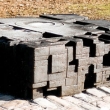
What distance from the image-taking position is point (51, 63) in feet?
20.4

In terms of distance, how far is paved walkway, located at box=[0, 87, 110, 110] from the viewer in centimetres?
598

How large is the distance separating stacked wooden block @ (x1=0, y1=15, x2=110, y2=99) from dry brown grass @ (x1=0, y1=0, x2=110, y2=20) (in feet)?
23.8

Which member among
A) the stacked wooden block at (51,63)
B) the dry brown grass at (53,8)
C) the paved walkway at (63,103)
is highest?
the dry brown grass at (53,8)

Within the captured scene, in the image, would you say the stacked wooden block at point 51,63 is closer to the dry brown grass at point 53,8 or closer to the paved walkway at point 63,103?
the paved walkway at point 63,103

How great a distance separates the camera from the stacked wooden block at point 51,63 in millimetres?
6176

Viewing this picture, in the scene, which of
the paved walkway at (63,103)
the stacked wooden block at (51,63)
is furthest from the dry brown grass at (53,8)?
the paved walkway at (63,103)

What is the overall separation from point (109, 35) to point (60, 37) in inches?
39.5

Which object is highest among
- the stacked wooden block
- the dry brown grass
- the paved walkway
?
the dry brown grass

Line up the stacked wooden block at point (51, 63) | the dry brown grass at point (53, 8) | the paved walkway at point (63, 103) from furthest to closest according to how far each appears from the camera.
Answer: the dry brown grass at point (53, 8) → the stacked wooden block at point (51, 63) → the paved walkway at point (63, 103)

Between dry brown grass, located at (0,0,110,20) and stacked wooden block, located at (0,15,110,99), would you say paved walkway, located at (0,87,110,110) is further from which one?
dry brown grass, located at (0,0,110,20)

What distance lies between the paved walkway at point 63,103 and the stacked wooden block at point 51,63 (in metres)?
0.15

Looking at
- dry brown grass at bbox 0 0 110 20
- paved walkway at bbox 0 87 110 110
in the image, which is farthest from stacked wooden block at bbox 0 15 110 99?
dry brown grass at bbox 0 0 110 20

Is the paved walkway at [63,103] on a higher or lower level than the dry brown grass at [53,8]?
lower

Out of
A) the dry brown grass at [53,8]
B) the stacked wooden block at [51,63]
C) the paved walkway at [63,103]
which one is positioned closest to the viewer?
the paved walkway at [63,103]
